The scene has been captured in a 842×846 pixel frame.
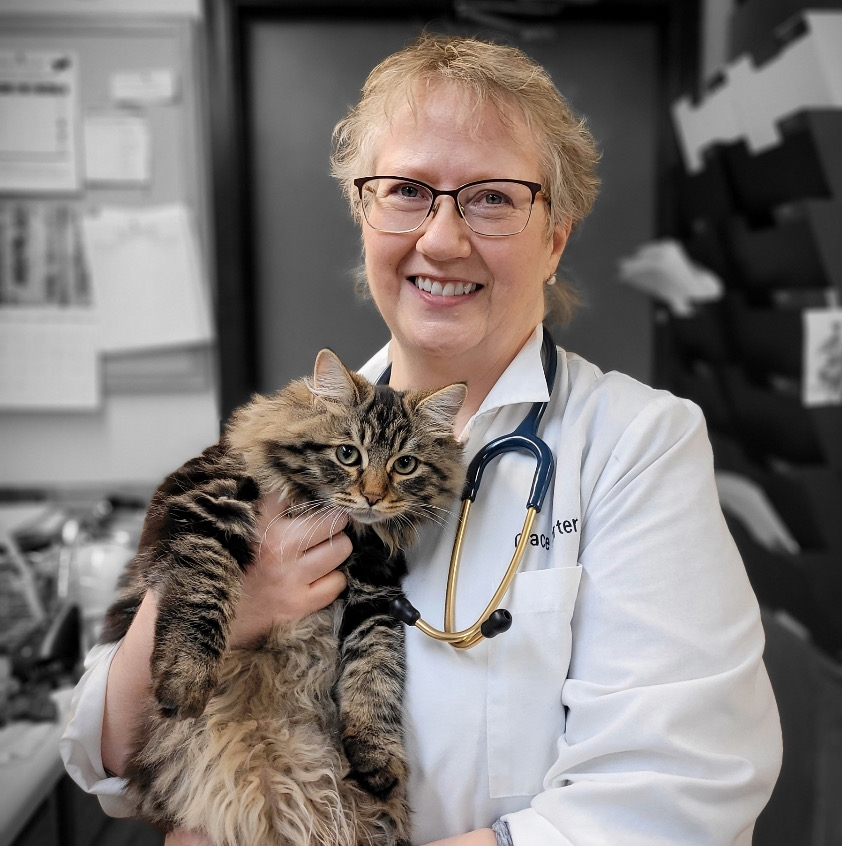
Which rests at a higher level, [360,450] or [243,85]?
[243,85]

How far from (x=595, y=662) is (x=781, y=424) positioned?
119 cm

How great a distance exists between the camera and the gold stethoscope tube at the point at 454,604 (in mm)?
979

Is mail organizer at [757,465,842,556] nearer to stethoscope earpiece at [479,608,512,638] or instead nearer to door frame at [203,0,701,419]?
stethoscope earpiece at [479,608,512,638]

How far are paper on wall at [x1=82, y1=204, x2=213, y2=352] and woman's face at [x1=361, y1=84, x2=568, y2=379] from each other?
1.75 metres

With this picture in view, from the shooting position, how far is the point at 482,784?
100cm

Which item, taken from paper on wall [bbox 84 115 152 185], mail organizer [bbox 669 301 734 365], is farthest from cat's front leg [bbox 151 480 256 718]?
paper on wall [bbox 84 115 152 185]

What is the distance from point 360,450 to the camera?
3.84ft

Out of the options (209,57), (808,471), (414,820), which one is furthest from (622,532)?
(209,57)

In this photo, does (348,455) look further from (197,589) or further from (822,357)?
(822,357)

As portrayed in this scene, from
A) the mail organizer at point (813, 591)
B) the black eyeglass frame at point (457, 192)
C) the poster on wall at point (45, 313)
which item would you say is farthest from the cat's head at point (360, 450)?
the poster on wall at point (45, 313)

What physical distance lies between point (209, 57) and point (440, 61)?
1946 millimetres

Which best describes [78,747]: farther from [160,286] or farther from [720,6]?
[720,6]

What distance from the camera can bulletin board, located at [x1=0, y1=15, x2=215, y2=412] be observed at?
2.61 m

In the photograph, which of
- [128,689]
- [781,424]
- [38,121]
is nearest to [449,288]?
[128,689]
